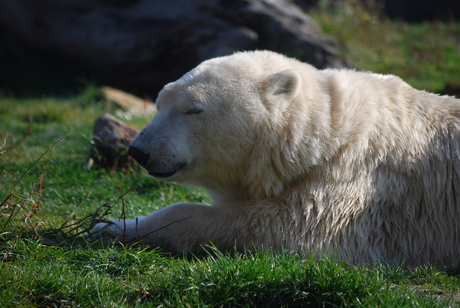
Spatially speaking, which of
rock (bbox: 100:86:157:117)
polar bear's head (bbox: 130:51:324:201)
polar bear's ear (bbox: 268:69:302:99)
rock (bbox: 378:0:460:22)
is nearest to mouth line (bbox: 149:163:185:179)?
polar bear's head (bbox: 130:51:324:201)

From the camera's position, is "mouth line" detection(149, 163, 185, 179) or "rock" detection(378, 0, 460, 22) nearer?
"mouth line" detection(149, 163, 185, 179)

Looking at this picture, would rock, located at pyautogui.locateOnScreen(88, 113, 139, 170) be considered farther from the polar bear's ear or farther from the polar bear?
the polar bear's ear

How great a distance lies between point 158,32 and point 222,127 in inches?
282

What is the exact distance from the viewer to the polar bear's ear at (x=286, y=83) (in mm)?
3600

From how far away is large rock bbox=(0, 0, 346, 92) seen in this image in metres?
10.2

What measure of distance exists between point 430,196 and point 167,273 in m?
2.07

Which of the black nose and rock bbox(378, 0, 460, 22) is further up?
rock bbox(378, 0, 460, 22)

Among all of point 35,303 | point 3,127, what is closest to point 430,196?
point 35,303

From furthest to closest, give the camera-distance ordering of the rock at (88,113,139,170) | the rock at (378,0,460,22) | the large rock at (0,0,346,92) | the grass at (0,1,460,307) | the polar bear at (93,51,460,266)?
the rock at (378,0,460,22) < the large rock at (0,0,346,92) < the rock at (88,113,139,170) < the polar bear at (93,51,460,266) < the grass at (0,1,460,307)

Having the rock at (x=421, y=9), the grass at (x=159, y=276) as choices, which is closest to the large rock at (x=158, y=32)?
the grass at (x=159, y=276)

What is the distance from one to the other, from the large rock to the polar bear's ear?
6.43 meters

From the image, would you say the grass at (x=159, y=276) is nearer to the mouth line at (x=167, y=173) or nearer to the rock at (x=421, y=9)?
the mouth line at (x=167, y=173)

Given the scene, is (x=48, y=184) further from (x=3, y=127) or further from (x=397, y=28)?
(x=397, y=28)

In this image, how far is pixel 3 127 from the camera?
779 cm
